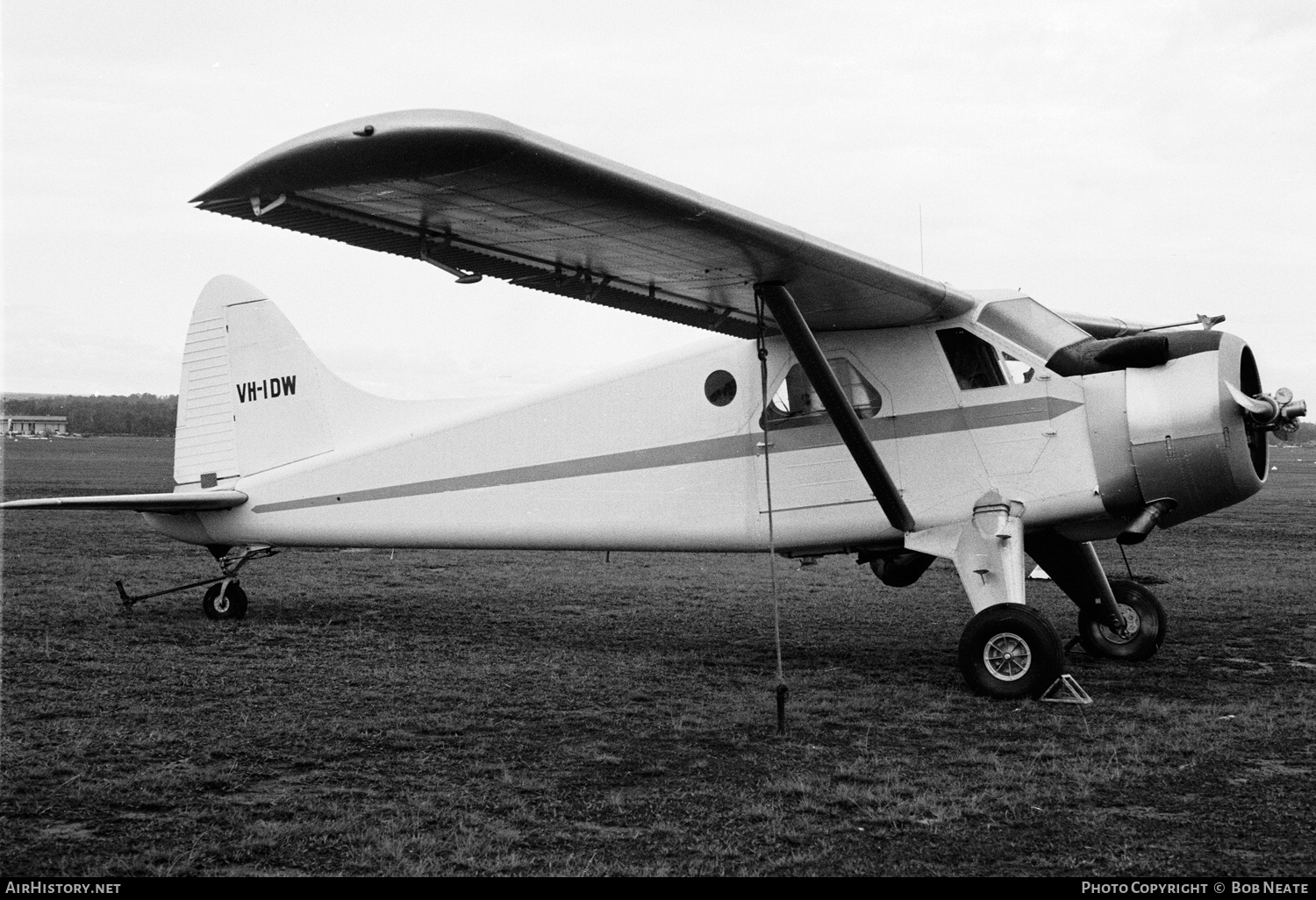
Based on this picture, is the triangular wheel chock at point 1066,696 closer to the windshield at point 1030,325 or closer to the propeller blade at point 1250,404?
the propeller blade at point 1250,404

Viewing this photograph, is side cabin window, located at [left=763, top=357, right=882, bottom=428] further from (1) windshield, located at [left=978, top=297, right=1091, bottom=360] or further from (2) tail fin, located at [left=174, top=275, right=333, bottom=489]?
(2) tail fin, located at [left=174, top=275, right=333, bottom=489]

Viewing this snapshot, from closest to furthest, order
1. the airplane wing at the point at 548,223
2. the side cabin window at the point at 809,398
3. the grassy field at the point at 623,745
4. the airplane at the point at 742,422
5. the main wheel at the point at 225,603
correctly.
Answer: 1. the grassy field at the point at 623,745
2. the airplane wing at the point at 548,223
3. the airplane at the point at 742,422
4. the side cabin window at the point at 809,398
5. the main wheel at the point at 225,603

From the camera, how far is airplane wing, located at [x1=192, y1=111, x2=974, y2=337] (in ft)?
16.1

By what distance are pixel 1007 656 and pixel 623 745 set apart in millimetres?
2709

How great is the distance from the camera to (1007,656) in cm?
724

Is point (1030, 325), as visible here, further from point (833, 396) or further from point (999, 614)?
point (999, 614)

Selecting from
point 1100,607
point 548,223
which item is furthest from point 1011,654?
point 548,223

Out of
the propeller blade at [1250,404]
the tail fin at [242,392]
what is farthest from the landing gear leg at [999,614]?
the tail fin at [242,392]

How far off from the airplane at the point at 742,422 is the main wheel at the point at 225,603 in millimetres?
31

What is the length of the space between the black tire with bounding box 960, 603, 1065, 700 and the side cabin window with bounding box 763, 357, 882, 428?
185cm

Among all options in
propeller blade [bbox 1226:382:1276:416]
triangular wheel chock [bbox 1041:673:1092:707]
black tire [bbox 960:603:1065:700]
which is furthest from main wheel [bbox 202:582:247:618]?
propeller blade [bbox 1226:382:1276:416]

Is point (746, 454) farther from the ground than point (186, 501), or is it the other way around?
point (746, 454)

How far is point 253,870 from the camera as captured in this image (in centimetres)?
409

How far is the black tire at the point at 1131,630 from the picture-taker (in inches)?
350
